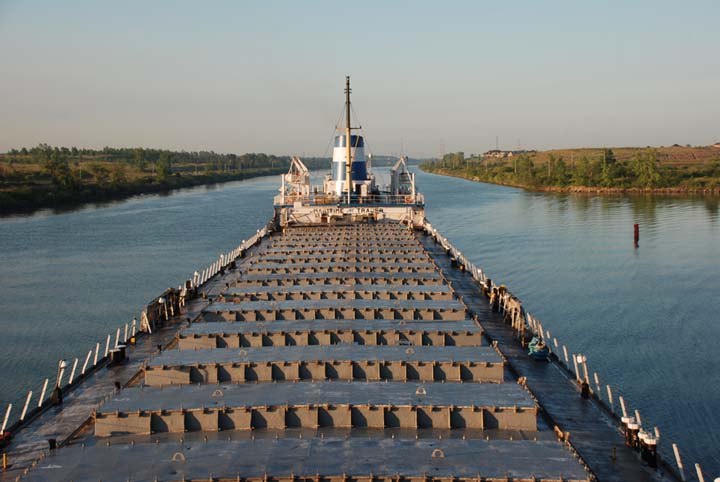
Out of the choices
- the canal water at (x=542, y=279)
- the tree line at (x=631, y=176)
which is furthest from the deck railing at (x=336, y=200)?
the tree line at (x=631, y=176)

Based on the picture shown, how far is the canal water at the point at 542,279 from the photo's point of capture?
24.6 metres

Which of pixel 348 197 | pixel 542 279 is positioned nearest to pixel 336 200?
pixel 348 197

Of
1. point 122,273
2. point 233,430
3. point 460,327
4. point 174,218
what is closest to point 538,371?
point 460,327

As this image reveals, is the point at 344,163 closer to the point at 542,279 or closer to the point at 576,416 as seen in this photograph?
the point at 542,279

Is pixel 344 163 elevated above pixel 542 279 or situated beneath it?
elevated above

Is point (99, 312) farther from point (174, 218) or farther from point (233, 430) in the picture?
point (174, 218)

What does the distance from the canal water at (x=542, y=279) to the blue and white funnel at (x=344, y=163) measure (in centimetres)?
1169

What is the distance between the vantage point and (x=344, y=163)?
4909cm

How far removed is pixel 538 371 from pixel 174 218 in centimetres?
6603

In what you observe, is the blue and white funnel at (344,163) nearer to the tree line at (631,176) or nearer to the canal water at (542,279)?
the canal water at (542,279)

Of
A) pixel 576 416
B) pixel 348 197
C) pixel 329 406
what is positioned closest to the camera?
pixel 329 406

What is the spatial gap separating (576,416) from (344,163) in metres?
36.5

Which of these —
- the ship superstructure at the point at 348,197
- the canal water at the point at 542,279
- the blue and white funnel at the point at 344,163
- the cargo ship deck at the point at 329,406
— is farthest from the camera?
the blue and white funnel at the point at 344,163

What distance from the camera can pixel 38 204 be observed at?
89.6 m
